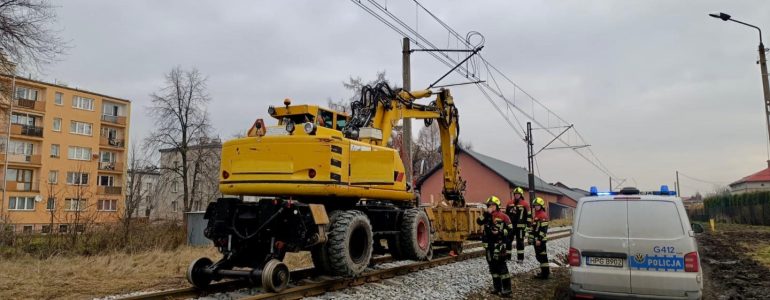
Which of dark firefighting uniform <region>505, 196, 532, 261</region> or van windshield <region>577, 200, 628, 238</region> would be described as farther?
dark firefighting uniform <region>505, 196, 532, 261</region>

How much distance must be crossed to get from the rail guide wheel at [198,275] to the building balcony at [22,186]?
149 ft

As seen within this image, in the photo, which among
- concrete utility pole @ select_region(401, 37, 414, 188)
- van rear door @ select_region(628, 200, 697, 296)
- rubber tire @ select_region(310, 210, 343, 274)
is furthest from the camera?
concrete utility pole @ select_region(401, 37, 414, 188)

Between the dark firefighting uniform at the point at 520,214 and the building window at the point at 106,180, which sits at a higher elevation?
the building window at the point at 106,180

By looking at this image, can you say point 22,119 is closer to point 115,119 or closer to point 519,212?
point 115,119

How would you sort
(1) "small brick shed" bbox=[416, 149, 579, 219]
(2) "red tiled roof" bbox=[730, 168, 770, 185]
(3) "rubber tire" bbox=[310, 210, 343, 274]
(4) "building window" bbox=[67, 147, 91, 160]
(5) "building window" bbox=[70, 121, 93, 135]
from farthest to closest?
(2) "red tiled roof" bbox=[730, 168, 770, 185], (5) "building window" bbox=[70, 121, 93, 135], (4) "building window" bbox=[67, 147, 91, 160], (1) "small brick shed" bbox=[416, 149, 579, 219], (3) "rubber tire" bbox=[310, 210, 343, 274]

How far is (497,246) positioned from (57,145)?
5184 cm

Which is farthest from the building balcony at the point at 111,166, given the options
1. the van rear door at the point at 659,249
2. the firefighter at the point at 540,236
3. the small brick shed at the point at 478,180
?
the van rear door at the point at 659,249

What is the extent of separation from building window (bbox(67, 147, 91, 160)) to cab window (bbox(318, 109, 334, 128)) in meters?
49.2

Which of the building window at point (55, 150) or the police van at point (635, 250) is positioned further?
the building window at point (55, 150)

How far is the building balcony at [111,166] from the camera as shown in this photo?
179ft

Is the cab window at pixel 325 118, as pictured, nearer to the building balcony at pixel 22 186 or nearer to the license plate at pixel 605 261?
the license plate at pixel 605 261

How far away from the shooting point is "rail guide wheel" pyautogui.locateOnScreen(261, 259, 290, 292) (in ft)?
24.5

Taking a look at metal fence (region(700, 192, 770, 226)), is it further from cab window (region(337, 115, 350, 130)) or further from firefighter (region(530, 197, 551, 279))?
cab window (region(337, 115, 350, 130))

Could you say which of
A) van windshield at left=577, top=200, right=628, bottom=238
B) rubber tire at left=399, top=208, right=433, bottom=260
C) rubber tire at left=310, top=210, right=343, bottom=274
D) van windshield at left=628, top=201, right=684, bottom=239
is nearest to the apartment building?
rubber tire at left=399, top=208, right=433, bottom=260
